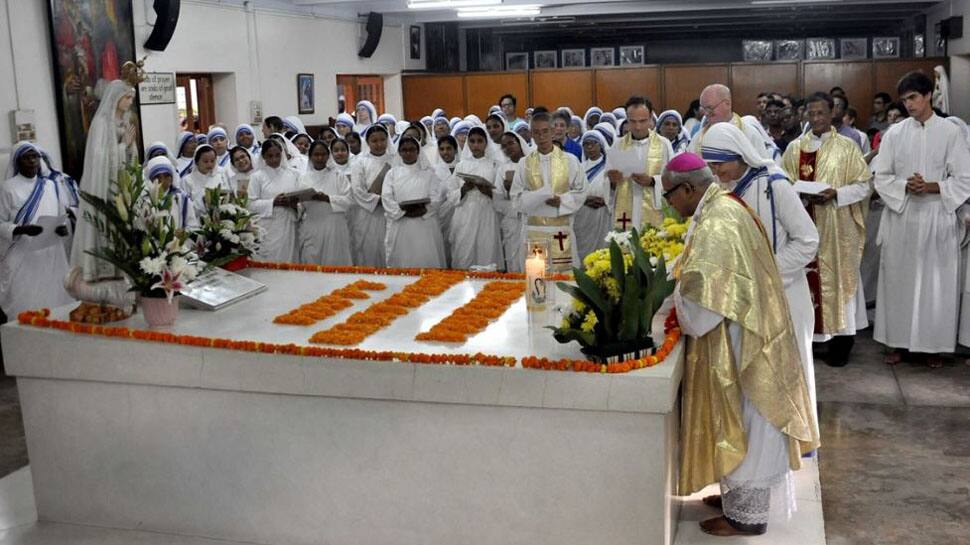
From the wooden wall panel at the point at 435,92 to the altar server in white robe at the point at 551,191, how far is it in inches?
446

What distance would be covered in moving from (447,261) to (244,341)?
18.1 feet

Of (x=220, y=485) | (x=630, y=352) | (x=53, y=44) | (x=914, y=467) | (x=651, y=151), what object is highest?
(x=53, y=44)

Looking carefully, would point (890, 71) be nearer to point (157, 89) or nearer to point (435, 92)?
point (435, 92)

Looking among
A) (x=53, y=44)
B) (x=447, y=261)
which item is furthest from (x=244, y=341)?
(x=53, y=44)

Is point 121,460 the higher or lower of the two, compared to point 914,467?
higher

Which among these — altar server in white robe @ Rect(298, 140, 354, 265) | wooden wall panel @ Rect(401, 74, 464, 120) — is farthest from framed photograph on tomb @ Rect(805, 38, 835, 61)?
altar server in white robe @ Rect(298, 140, 354, 265)

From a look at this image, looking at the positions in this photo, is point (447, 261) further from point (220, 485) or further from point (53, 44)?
point (220, 485)

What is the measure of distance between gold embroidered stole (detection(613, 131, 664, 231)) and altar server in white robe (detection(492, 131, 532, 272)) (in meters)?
1.03

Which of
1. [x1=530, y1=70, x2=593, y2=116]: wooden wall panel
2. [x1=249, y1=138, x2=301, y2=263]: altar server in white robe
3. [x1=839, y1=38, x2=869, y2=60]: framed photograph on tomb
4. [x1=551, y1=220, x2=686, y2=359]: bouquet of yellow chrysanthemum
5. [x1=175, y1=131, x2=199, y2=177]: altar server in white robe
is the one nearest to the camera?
[x1=551, y1=220, x2=686, y2=359]: bouquet of yellow chrysanthemum

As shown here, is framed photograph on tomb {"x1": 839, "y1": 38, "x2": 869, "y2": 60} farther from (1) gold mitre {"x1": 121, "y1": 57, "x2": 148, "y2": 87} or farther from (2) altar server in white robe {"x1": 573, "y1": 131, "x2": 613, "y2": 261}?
(1) gold mitre {"x1": 121, "y1": 57, "x2": 148, "y2": 87}

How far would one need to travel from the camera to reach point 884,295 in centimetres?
767

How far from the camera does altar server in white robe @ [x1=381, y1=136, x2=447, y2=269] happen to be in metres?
9.02

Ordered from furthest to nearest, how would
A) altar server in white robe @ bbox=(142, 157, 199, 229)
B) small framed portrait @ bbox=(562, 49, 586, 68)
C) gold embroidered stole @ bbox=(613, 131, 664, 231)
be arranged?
small framed portrait @ bbox=(562, 49, 586, 68) < gold embroidered stole @ bbox=(613, 131, 664, 231) < altar server in white robe @ bbox=(142, 157, 199, 229)

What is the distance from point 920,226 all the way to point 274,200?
5171 mm
